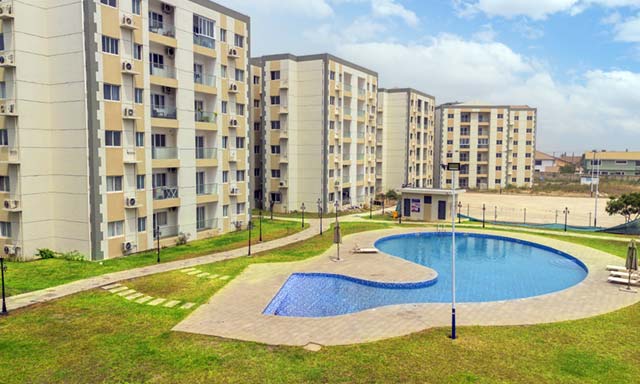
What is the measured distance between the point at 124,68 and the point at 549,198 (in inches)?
2804

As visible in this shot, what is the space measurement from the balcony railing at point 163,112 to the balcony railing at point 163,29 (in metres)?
5.62

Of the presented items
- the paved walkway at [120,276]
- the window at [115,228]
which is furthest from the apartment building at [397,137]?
the window at [115,228]

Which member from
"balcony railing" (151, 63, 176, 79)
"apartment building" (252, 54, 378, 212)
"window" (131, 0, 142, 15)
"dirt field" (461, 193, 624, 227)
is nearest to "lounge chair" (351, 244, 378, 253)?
"balcony railing" (151, 63, 176, 79)

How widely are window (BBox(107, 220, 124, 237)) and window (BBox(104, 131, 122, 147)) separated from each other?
17.3 feet

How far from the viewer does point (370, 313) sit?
64.1 ft

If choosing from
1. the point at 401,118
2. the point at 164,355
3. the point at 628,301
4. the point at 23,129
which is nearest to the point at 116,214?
the point at 23,129

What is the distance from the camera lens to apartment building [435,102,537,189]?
94375 millimetres

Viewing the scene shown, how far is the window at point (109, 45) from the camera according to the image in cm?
2888

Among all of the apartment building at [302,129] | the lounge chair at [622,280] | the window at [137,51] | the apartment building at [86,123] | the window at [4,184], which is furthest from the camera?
the apartment building at [302,129]

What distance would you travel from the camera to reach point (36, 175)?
29.1 meters

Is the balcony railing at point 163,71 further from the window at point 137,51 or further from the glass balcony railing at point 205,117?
the glass balcony railing at point 205,117

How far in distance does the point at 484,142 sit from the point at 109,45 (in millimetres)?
82549

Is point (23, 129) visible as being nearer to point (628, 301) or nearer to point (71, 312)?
point (71, 312)

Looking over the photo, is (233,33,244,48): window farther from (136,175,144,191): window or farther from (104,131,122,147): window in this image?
(136,175,144,191): window
